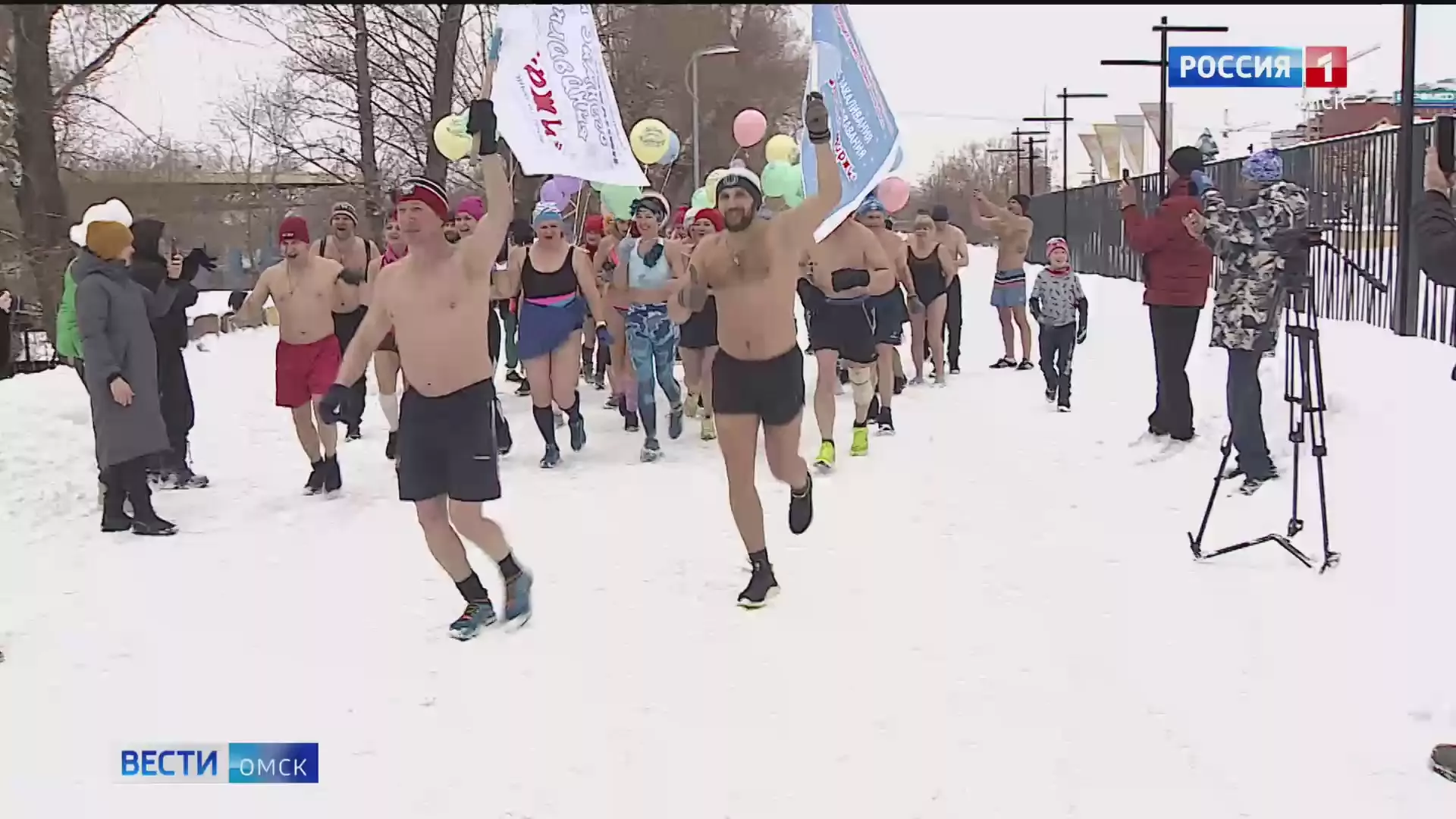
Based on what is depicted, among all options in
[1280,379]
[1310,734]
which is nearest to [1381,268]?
[1280,379]

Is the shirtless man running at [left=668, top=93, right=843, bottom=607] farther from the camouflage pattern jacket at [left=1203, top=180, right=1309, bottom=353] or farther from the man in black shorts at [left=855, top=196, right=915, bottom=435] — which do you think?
the man in black shorts at [left=855, top=196, right=915, bottom=435]

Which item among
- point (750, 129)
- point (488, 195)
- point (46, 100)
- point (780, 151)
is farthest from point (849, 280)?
point (46, 100)

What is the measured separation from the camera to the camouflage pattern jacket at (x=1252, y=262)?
639 cm

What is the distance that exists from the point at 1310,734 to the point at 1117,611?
4.03 ft

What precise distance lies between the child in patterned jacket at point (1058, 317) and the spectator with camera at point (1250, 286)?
3.22 metres

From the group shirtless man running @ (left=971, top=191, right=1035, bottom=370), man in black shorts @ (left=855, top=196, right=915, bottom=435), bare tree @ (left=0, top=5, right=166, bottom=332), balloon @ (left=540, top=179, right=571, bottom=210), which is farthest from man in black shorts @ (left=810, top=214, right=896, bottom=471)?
bare tree @ (left=0, top=5, right=166, bottom=332)

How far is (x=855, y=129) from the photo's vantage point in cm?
740

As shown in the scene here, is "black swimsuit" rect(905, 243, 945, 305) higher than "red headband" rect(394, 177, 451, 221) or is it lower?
lower

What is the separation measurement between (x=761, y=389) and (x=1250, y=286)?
293 centimetres

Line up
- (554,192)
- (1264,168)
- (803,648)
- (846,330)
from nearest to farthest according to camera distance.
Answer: (803,648)
(1264,168)
(846,330)
(554,192)

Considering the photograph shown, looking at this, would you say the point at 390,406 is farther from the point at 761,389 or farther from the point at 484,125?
the point at 484,125

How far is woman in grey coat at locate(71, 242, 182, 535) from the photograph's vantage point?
256 inches

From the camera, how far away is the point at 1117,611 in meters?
4.87

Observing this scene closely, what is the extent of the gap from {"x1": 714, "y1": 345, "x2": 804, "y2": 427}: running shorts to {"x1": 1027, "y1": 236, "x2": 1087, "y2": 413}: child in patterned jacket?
5.16m
